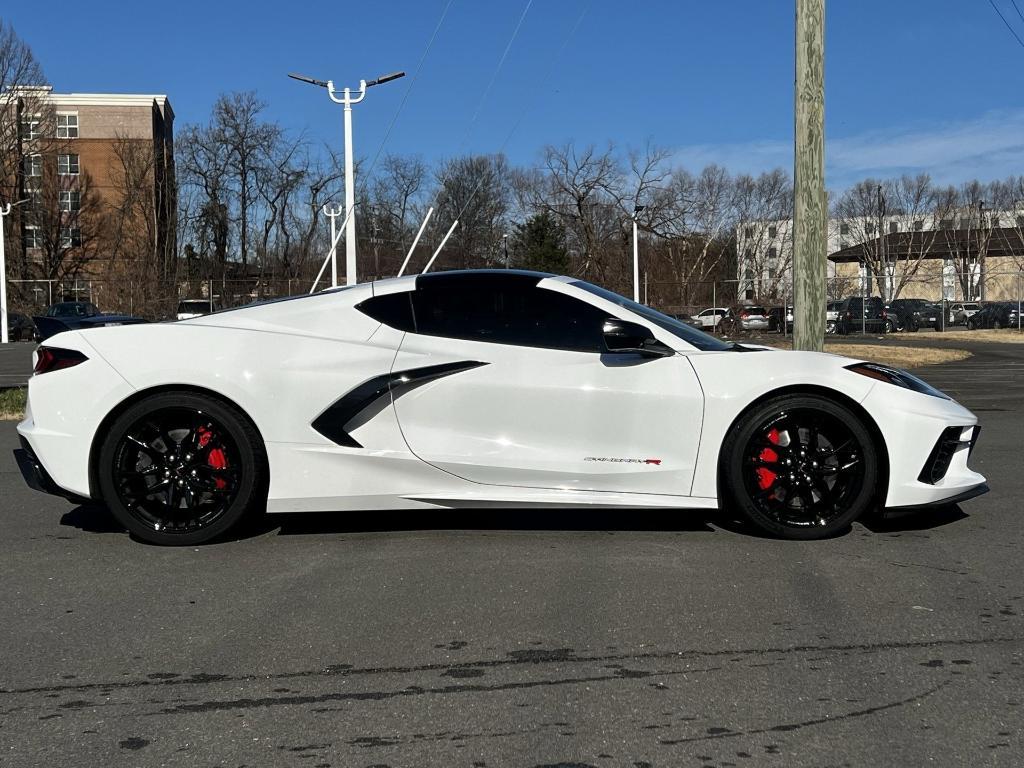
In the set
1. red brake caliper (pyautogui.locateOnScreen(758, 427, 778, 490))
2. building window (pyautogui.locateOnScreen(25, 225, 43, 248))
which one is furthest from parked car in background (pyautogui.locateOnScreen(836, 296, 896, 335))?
building window (pyautogui.locateOnScreen(25, 225, 43, 248))

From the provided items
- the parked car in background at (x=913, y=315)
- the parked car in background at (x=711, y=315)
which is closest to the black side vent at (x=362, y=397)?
the parked car in background at (x=711, y=315)

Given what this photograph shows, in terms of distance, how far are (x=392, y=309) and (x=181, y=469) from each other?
1367mm

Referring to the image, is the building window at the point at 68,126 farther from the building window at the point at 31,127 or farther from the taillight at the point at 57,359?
the taillight at the point at 57,359

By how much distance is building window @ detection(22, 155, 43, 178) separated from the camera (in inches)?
2255

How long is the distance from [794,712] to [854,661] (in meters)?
0.55

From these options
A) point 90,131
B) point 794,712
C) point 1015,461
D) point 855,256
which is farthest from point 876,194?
point 794,712

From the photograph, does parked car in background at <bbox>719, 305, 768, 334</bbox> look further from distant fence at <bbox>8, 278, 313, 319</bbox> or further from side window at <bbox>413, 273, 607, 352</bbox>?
side window at <bbox>413, 273, 607, 352</bbox>

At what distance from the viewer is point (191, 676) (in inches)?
139

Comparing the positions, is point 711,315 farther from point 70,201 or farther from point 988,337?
point 70,201

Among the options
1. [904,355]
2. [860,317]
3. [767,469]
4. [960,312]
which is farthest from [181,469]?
[960,312]

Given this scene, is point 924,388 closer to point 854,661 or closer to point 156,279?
point 854,661

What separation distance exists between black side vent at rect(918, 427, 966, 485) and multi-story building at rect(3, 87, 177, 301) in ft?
172

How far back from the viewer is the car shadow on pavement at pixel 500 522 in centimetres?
582

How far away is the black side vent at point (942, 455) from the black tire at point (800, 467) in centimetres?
27
